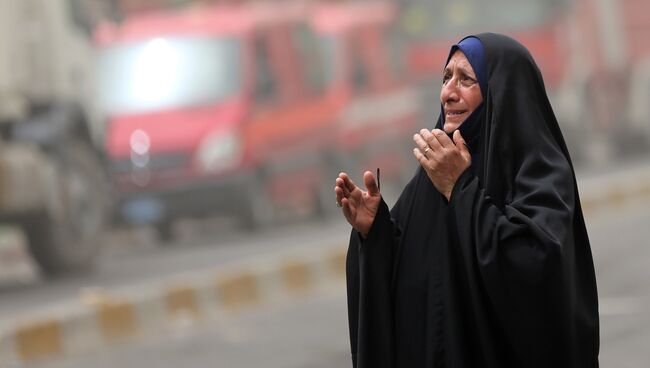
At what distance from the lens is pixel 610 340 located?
9.05 metres

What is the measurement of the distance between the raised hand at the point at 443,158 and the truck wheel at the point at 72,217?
29.9 ft

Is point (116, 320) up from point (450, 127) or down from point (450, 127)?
down

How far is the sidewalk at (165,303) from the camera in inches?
386


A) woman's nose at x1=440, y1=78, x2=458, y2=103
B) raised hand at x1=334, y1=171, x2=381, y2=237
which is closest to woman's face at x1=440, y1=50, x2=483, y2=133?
woman's nose at x1=440, y1=78, x2=458, y2=103

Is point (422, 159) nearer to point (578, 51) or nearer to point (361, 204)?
point (361, 204)

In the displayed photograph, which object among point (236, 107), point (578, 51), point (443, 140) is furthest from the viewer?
point (578, 51)

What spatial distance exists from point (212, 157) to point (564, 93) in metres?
7.35

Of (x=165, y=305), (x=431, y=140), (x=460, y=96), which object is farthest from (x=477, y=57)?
(x=165, y=305)

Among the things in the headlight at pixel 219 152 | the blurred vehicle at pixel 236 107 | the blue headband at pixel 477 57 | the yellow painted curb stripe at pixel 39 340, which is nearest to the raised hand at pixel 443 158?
the blue headband at pixel 477 57

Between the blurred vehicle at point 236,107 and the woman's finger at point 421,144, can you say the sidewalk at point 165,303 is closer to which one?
the blurred vehicle at point 236,107

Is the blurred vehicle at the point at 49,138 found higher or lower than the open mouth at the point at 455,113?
lower

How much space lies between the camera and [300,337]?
981 centimetres

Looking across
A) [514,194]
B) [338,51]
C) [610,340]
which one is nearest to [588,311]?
Answer: [514,194]

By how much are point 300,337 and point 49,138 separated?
10.9 feet
